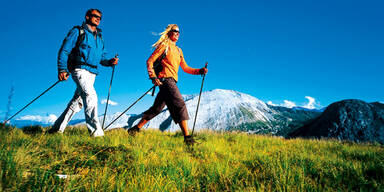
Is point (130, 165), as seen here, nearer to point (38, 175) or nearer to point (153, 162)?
point (153, 162)

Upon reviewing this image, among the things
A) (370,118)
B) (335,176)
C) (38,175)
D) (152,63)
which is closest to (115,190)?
(38,175)

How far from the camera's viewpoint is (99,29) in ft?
18.1

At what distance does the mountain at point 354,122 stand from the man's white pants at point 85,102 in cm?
1267

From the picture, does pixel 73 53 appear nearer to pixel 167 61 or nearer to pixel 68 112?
pixel 68 112

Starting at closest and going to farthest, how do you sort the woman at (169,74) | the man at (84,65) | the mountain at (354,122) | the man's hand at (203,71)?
the man at (84,65) → the woman at (169,74) → the man's hand at (203,71) → the mountain at (354,122)

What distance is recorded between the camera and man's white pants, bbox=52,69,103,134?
4.89 metres

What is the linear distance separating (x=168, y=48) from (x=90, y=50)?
201cm

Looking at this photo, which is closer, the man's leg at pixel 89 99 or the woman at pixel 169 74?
the man's leg at pixel 89 99

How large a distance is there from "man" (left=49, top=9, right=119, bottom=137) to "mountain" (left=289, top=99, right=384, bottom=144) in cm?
1276

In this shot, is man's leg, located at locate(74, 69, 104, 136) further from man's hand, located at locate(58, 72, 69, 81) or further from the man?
man's hand, located at locate(58, 72, 69, 81)

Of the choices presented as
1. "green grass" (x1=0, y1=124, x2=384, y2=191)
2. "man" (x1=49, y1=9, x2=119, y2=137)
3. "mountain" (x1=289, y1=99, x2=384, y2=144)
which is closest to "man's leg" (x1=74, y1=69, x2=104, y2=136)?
"man" (x1=49, y1=9, x2=119, y2=137)

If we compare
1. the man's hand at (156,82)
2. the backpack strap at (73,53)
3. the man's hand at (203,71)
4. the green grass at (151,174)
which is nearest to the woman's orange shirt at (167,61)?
the man's hand at (156,82)

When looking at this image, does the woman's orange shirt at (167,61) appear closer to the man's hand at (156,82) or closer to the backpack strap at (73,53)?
the man's hand at (156,82)

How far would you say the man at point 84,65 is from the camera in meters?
4.78
